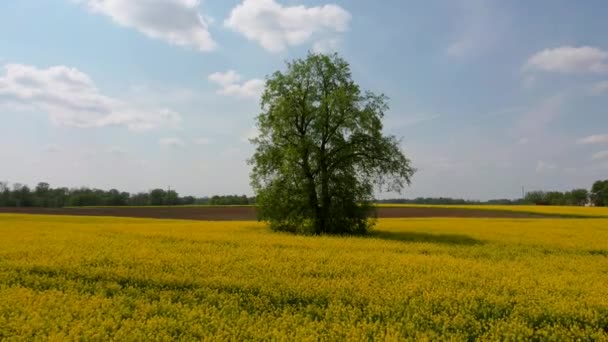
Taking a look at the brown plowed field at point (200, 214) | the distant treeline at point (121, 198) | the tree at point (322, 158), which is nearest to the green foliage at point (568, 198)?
the distant treeline at point (121, 198)

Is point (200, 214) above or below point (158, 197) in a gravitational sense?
below

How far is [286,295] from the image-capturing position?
1038 cm

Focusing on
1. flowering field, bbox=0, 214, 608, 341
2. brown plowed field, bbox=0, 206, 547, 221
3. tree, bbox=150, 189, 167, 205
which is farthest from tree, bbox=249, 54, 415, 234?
tree, bbox=150, 189, 167, 205

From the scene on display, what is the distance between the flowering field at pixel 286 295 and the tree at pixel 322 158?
10.4m

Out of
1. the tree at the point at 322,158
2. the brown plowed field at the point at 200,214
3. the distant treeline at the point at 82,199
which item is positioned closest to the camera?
the tree at the point at 322,158

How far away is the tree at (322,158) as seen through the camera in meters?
26.9

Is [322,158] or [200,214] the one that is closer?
[322,158]

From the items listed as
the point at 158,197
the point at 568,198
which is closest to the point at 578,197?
the point at 568,198

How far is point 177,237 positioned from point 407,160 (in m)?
14.1

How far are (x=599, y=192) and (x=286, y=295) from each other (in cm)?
14900

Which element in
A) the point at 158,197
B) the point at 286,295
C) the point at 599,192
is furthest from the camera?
the point at 599,192

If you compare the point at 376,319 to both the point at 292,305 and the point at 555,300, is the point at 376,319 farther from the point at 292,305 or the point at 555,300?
the point at 555,300

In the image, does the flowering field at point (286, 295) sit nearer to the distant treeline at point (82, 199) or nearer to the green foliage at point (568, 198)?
the distant treeline at point (82, 199)

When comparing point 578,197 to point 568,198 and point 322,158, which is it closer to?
point 568,198
